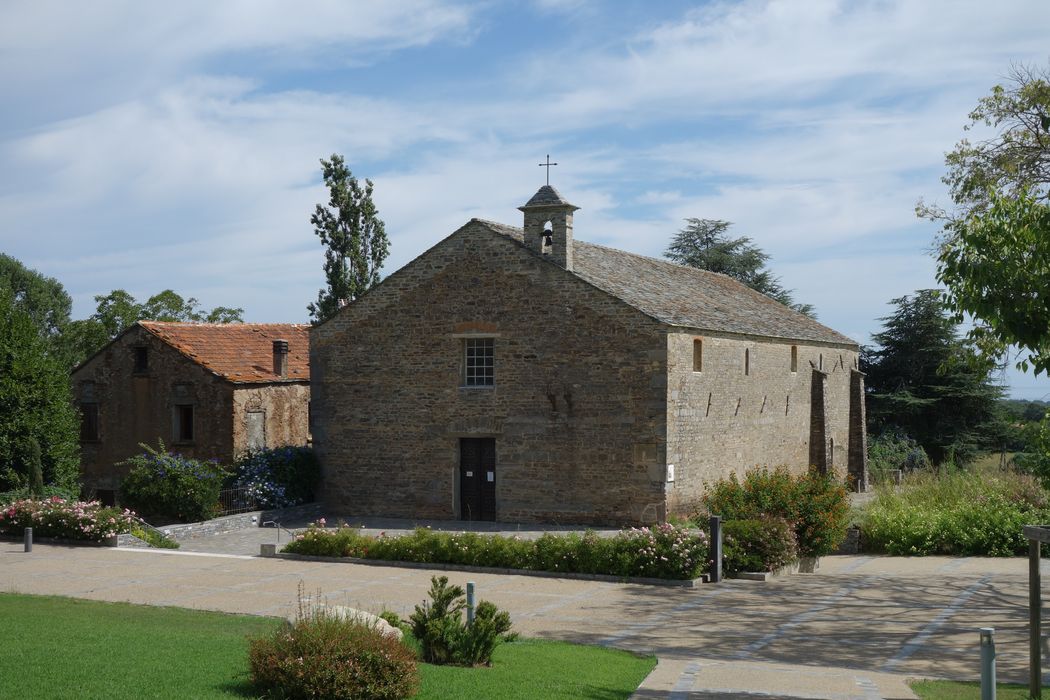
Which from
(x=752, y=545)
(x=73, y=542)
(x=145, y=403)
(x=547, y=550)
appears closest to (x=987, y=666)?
(x=752, y=545)

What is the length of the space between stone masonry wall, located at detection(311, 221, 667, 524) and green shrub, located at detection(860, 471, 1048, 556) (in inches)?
201

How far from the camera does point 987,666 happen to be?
8.35 m

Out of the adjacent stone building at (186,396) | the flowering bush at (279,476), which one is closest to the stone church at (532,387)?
the flowering bush at (279,476)

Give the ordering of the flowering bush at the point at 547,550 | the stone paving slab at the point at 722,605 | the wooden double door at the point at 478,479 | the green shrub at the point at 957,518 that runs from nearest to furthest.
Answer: the stone paving slab at the point at 722,605 → the flowering bush at the point at 547,550 → the green shrub at the point at 957,518 → the wooden double door at the point at 478,479

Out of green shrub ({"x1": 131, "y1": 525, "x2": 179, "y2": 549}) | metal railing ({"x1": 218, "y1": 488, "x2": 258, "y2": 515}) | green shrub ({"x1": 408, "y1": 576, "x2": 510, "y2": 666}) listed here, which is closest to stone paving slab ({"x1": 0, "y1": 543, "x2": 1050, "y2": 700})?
green shrub ({"x1": 131, "y1": 525, "x2": 179, "y2": 549})

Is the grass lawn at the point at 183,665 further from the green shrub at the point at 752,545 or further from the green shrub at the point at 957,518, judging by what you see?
the green shrub at the point at 957,518

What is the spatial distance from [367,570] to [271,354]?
15.5m

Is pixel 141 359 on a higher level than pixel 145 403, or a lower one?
higher

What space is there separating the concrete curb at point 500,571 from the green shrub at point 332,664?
8.89 meters

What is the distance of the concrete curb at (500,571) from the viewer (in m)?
17.8

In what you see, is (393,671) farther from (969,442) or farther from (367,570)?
(969,442)

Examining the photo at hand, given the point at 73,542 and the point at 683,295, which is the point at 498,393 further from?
the point at 73,542

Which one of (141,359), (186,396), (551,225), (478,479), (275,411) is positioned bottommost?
(478,479)

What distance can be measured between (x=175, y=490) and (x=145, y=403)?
692 cm
